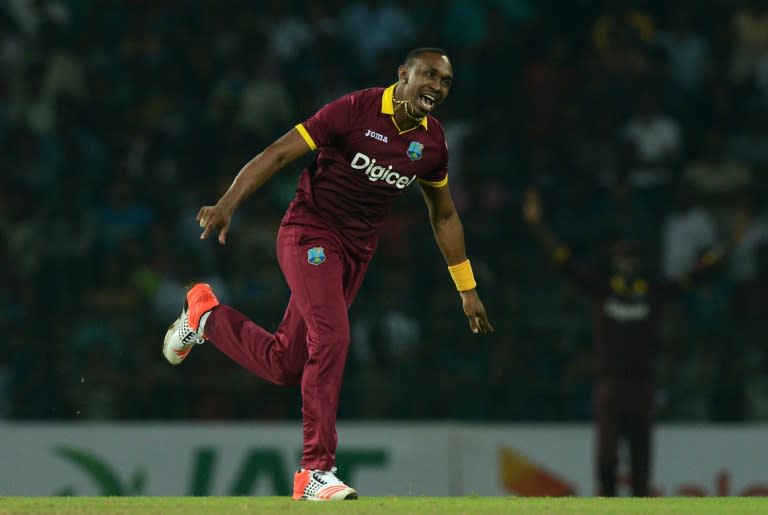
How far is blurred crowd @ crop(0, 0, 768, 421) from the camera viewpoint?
12.2 meters

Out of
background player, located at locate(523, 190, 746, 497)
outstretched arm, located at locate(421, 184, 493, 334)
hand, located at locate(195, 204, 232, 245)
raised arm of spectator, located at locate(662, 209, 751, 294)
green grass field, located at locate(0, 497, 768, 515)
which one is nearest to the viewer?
green grass field, located at locate(0, 497, 768, 515)

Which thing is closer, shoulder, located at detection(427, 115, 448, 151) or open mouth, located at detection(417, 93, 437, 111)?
open mouth, located at detection(417, 93, 437, 111)

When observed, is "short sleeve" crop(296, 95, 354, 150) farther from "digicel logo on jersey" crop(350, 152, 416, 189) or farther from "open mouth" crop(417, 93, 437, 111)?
"open mouth" crop(417, 93, 437, 111)

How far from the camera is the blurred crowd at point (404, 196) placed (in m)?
12.2

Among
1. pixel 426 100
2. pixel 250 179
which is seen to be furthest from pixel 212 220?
pixel 426 100

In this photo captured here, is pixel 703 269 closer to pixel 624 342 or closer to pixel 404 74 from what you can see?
pixel 624 342

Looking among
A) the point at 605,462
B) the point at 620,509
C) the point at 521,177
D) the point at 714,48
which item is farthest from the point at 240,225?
the point at 620,509

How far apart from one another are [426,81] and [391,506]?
6.79ft

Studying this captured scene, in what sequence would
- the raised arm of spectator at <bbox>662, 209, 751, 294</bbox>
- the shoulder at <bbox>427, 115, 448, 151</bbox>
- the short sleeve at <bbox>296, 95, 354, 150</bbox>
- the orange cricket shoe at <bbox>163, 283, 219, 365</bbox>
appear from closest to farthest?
the short sleeve at <bbox>296, 95, 354, 150</bbox> → the shoulder at <bbox>427, 115, 448, 151</bbox> → the orange cricket shoe at <bbox>163, 283, 219, 365</bbox> → the raised arm of spectator at <bbox>662, 209, 751, 294</bbox>

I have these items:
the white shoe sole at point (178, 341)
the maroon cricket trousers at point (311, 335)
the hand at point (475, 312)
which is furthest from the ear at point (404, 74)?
the white shoe sole at point (178, 341)

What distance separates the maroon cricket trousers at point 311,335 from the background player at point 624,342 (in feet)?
15.7

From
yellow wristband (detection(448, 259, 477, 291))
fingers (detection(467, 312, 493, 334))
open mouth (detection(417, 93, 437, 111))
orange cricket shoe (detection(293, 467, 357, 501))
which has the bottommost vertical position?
orange cricket shoe (detection(293, 467, 357, 501))

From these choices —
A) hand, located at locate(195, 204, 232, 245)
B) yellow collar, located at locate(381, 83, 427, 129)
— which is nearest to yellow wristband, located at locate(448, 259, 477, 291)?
yellow collar, located at locate(381, 83, 427, 129)

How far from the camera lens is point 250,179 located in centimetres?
700
